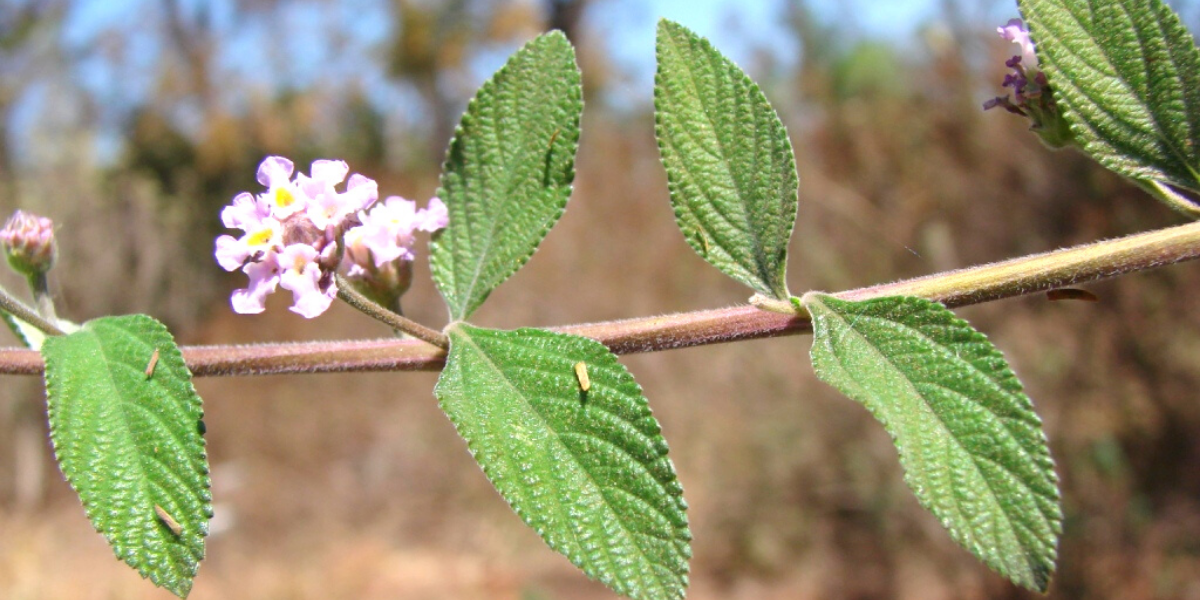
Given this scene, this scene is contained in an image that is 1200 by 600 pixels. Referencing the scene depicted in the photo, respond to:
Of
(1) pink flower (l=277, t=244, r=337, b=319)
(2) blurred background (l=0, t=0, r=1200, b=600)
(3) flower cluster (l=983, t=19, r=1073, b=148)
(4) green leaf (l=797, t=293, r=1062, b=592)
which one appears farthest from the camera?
Result: (2) blurred background (l=0, t=0, r=1200, b=600)

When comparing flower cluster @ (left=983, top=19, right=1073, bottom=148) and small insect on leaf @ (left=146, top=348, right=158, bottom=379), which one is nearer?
small insect on leaf @ (left=146, top=348, right=158, bottom=379)

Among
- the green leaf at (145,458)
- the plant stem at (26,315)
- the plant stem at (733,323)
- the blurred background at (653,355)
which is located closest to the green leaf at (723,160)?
the plant stem at (733,323)

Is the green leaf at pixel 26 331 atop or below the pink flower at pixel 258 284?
below

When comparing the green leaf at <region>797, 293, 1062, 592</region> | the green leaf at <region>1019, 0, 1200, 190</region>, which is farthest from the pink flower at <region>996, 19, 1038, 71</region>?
the green leaf at <region>797, 293, 1062, 592</region>

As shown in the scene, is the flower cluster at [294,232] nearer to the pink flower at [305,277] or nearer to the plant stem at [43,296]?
the pink flower at [305,277]

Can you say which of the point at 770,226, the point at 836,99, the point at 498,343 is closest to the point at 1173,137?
the point at 770,226

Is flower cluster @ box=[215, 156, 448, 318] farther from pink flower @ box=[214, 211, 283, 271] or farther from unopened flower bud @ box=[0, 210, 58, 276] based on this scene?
unopened flower bud @ box=[0, 210, 58, 276]

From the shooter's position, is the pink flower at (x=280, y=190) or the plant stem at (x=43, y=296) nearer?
the pink flower at (x=280, y=190)
